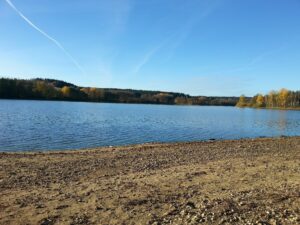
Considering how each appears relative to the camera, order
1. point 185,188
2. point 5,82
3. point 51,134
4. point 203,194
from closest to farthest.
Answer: point 203,194
point 185,188
point 51,134
point 5,82

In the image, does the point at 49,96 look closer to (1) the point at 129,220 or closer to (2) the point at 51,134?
(2) the point at 51,134

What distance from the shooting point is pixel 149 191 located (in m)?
12.5

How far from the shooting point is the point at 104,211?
10.1 metres

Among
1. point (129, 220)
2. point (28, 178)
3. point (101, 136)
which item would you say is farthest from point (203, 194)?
point (101, 136)

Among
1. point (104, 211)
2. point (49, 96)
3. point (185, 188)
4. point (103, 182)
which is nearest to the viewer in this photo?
point (104, 211)

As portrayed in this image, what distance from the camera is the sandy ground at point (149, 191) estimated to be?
9.61 m

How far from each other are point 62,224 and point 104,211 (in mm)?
1394

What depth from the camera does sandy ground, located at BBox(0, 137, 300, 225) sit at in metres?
9.61

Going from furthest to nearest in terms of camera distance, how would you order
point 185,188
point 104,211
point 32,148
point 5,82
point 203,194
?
point 5,82 → point 32,148 → point 185,188 → point 203,194 → point 104,211

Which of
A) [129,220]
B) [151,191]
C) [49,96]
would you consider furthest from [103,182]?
[49,96]

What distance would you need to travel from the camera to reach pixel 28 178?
14.7m

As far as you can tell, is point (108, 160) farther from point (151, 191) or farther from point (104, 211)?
point (104, 211)

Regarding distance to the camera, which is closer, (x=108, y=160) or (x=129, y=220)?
(x=129, y=220)

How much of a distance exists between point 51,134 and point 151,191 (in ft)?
95.0
